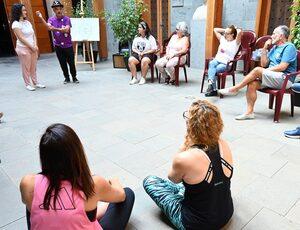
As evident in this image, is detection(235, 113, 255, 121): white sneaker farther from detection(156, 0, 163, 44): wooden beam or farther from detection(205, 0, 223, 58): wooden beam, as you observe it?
detection(156, 0, 163, 44): wooden beam

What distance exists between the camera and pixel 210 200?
1.43 meters

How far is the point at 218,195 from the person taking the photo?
1.46m

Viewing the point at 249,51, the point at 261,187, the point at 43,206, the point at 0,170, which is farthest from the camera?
the point at 249,51

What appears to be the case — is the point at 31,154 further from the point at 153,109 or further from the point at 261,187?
the point at 261,187

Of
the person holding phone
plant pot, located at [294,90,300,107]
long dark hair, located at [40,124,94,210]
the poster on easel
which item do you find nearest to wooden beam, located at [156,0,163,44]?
the poster on easel

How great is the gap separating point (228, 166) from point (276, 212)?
66 centimetres

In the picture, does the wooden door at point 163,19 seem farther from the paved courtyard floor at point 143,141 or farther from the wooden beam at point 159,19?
the paved courtyard floor at point 143,141

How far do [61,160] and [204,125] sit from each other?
0.71 meters

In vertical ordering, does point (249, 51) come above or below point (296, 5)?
below

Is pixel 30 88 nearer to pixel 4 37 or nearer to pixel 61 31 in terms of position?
pixel 61 31

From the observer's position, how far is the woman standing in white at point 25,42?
4489 millimetres

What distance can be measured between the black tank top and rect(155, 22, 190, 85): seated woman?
360 centimetres

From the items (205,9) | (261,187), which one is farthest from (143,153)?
(205,9)

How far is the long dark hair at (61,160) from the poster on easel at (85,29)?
5.98 meters
